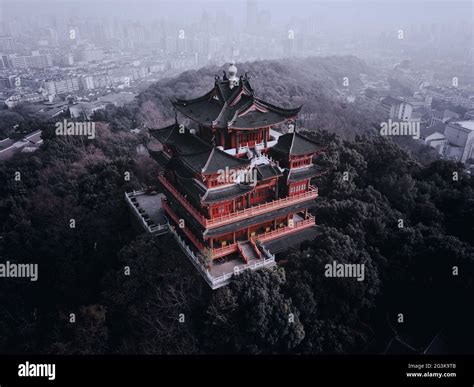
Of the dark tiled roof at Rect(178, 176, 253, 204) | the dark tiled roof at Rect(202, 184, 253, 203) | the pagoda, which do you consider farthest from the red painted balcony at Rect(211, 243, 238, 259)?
the dark tiled roof at Rect(202, 184, 253, 203)

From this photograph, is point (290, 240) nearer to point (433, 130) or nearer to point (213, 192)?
point (213, 192)

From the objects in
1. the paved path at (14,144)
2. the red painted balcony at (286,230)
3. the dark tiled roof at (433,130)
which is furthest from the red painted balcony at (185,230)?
the dark tiled roof at (433,130)

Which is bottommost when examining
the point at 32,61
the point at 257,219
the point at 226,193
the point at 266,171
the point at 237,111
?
the point at 257,219

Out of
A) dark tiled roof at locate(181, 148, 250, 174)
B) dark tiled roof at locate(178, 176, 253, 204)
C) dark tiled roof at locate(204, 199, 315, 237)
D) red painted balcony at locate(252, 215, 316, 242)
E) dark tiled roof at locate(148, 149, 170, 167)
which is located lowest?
red painted balcony at locate(252, 215, 316, 242)

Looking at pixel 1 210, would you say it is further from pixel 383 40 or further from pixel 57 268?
pixel 383 40

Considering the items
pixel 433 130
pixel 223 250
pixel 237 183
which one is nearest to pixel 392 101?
pixel 433 130

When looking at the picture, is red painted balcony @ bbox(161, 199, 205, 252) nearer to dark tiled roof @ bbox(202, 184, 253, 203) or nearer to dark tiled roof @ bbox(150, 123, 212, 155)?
dark tiled roof @ bbox(202, 184, 253, 203)

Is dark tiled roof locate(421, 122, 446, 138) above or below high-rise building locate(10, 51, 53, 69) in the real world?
below
